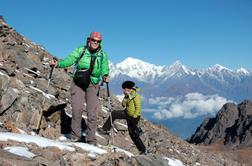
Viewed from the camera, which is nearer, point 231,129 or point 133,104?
point 133,104

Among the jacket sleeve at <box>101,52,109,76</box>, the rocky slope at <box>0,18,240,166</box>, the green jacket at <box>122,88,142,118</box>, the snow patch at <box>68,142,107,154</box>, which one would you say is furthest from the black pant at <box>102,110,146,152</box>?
the snow patch at <box>68,142,107,154</box>

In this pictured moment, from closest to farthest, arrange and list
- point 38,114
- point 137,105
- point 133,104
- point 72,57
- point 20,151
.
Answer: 1. point 20,151
2. point 72,57
3. point 137,105
4. point 133,104
5. point 38,114

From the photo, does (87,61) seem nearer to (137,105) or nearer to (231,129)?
(137,105)

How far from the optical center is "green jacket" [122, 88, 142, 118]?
1706 cm

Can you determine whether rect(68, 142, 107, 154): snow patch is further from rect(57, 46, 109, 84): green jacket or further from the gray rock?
the gray rock

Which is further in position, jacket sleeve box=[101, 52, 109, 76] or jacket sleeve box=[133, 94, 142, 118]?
jacket sleeve box=[133, 94, 142, 118]

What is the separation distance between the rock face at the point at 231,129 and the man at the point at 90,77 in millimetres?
148062

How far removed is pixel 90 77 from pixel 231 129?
174 metres

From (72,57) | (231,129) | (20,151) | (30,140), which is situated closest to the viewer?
(20,151)

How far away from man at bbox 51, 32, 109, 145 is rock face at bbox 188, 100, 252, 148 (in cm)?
14806

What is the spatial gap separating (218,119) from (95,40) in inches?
7485

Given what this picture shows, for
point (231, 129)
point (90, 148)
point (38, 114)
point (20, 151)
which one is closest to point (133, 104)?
point (90, 148)

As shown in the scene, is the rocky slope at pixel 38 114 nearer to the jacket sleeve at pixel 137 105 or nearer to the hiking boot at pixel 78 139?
the hiking boot at pixel 78 139

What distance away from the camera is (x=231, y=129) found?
7116 inches
